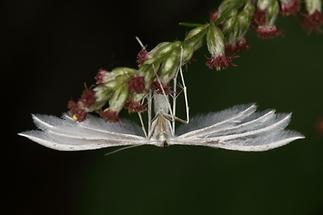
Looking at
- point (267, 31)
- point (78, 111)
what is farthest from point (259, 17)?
point (78, 111)

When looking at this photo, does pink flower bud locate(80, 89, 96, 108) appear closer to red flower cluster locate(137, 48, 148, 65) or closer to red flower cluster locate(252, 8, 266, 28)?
red flower cluster locate(137, 48, 148, 65)

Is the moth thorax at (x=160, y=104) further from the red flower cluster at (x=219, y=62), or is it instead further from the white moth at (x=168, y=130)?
the red flower cluster at (x=219, y=62)

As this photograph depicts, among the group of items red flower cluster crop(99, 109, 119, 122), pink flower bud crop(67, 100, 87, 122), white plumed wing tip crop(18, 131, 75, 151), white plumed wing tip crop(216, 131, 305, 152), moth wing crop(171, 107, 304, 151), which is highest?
pink flower bud crop(67, 100, 87, 122)

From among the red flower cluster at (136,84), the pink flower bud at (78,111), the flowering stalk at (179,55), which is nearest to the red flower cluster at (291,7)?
the flowering stalk at (179,55)

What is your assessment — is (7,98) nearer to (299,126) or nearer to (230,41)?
(299,126)

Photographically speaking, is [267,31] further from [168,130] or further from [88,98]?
[88,98]

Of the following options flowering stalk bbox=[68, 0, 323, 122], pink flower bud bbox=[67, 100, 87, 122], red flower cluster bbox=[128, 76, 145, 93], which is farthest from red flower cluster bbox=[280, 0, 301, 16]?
pink flower bud bbox=[67, 100, 87, 122]
